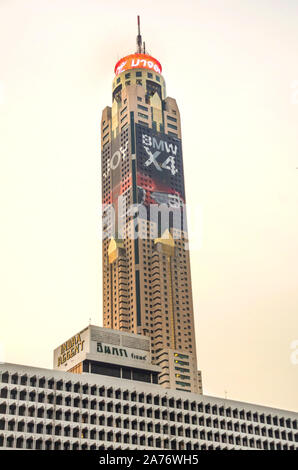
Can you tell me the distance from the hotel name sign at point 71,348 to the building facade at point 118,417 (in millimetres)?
18525

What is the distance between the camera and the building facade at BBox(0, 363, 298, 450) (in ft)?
474

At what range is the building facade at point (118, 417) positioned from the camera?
14438 centimetres

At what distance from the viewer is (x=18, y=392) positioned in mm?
145375

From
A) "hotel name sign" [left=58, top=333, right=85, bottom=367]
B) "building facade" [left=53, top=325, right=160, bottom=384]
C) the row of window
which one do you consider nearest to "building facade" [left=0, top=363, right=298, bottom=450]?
the row of window

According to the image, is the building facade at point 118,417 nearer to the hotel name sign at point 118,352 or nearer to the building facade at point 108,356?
the building facade at point 108,356

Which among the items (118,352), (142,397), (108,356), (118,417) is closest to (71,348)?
(108,356)

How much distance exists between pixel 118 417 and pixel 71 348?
29.1 m

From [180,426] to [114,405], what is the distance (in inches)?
768

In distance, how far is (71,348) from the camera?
180500 millimetres

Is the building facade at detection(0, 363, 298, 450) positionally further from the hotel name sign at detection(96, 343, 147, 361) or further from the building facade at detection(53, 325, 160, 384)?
the hotel name sign at detection(96, 343, 147, 361)

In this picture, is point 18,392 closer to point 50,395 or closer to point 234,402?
point 50,395
